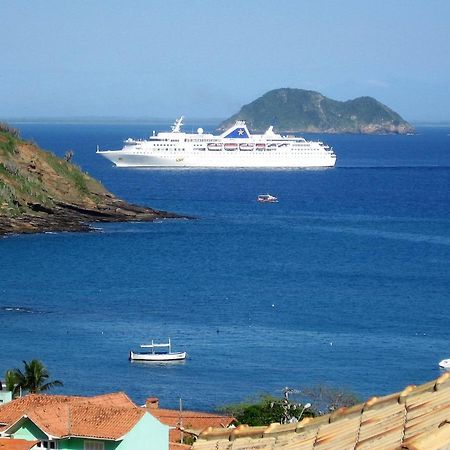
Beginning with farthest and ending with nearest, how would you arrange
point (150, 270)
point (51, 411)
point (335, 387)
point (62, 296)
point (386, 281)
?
point (150, 270) → point (386, 281) → point (62, 296) → point (335, 387) → point (51, 411)

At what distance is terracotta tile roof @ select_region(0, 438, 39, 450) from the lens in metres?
15.1

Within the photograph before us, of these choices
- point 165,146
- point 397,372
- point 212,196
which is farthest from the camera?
point 165,146

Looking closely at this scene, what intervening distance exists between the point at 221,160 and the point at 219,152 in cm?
111

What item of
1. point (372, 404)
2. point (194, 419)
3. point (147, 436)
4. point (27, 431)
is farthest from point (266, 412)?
point (372, 404)

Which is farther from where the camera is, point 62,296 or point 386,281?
point 386,281

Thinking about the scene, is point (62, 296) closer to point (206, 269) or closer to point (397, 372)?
point (206, 269)

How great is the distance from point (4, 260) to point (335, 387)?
30.3 m

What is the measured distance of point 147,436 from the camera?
16719 millimetres

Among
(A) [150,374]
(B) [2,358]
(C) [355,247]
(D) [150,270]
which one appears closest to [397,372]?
(A) [150,374]

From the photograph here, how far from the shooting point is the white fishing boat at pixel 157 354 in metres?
35.2

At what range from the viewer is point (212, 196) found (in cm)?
10381

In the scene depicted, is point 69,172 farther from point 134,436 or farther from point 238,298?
point 134,436

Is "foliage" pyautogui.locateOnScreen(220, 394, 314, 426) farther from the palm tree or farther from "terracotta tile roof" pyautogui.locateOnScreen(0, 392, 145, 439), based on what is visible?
"terracotta tile roof" pyautogui.locateOnScreen(0, 392, 145, 439)

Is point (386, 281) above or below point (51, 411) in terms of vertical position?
below
